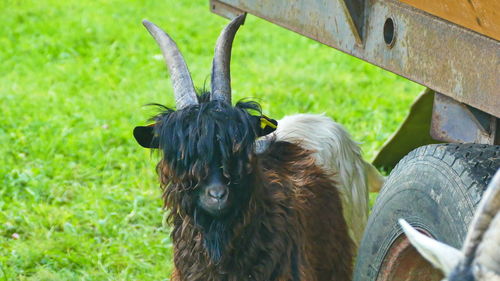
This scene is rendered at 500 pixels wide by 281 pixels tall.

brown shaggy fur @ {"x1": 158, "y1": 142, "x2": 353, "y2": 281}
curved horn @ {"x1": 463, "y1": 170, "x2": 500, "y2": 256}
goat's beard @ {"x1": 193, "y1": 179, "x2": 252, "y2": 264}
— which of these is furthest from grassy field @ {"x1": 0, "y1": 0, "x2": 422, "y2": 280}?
curved horn @ {"x1": 463, "y1": 170, "x2": 500, "y2": 256}

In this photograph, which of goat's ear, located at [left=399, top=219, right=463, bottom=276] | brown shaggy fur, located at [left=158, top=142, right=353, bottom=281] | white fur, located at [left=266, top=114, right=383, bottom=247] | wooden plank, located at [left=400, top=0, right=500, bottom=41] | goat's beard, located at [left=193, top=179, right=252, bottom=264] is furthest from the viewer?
white fur, located at [left=266, top=114, right=383, bottom=247]

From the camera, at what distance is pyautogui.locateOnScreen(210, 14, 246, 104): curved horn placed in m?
4.56

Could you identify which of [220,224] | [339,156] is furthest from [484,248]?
[339,156]

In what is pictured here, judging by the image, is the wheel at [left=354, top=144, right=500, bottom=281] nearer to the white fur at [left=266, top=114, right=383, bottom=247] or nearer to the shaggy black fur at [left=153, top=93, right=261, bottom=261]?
the shaggy black fur at [left=153, top=93, right=261, bottom=261]

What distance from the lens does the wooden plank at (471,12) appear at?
3305 millimetres

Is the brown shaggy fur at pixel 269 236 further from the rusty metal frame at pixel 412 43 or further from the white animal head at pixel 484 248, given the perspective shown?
the white animal head at pixel 484 248

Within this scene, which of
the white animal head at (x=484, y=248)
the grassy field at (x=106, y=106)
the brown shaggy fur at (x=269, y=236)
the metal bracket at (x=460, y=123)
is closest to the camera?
the white animal head at (x=484, y=248)

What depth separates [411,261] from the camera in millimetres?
4004

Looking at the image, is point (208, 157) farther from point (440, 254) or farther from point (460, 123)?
point (440, 254)

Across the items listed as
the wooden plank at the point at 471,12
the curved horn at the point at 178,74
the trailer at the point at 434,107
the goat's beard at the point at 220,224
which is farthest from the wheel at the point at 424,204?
the curved horn at the point at 178,74

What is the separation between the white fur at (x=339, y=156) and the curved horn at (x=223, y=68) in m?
0.71

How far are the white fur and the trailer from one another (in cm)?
94

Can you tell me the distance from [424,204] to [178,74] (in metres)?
1.53

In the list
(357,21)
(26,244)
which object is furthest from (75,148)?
(357,21)
